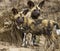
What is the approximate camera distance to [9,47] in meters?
9.22

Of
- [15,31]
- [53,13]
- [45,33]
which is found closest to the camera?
[45,33]

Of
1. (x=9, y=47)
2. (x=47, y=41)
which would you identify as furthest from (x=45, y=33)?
(x=9, y=47)

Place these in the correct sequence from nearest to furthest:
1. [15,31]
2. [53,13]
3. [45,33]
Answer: [45,33]
[15,31]
[53,13]

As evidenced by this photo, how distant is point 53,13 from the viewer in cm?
1241

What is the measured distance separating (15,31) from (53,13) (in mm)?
2845

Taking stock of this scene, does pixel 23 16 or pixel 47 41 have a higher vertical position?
pixel 23 16

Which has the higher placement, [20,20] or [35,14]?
[35,14]

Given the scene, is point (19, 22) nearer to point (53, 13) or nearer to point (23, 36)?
point (23, 36)

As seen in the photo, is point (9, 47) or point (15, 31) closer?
point (9, 47)

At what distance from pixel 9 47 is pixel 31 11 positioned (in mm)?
1199

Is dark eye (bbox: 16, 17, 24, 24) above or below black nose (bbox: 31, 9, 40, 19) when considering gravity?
below

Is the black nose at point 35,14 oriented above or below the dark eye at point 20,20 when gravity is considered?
above

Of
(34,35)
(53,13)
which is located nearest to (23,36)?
(34,35)

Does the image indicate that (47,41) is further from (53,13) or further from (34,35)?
(53,13)
